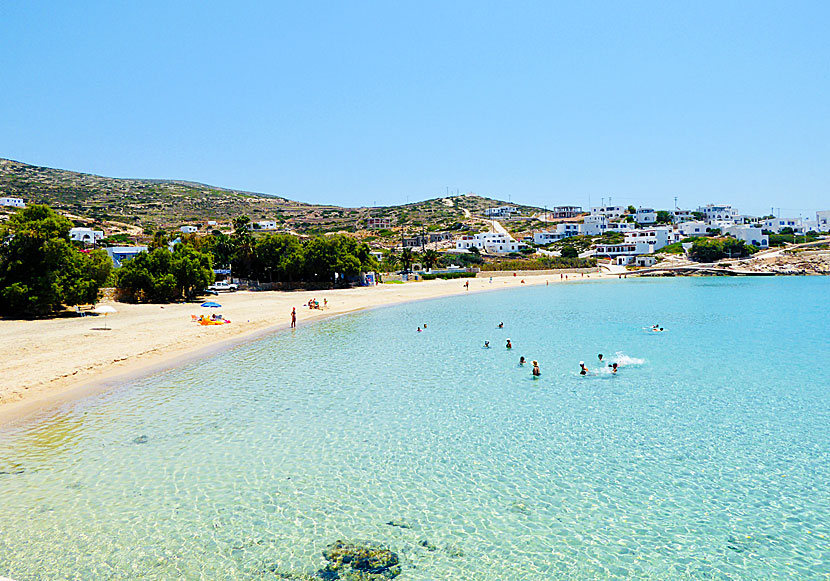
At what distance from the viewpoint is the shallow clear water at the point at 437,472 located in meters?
9.34

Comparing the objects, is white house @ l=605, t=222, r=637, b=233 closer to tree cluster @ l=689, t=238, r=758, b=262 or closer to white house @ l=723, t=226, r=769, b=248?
white house @ l=723, t=226, r=769, b=248

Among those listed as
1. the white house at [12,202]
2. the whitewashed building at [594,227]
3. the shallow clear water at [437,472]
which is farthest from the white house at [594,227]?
the white house at [12,202]

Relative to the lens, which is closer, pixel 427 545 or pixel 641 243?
pixel 427 545

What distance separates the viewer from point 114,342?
28.4m

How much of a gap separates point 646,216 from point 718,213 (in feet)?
79.7

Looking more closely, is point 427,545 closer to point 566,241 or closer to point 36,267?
point 36,267

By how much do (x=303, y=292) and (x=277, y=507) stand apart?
180ft

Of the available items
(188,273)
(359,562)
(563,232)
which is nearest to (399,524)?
(359,562)

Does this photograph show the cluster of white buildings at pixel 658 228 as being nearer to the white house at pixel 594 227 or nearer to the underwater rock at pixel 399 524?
the white house at pixel 594 227

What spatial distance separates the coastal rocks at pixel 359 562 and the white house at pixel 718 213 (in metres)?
194

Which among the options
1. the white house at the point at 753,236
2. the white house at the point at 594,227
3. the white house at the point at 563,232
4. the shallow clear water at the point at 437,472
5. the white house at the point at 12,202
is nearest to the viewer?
the shallow clear water at the point at 437,472

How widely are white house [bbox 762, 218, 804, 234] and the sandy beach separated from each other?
146 metres

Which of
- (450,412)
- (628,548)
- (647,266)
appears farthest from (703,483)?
(647,266)

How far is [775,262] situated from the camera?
106562 millimetres
